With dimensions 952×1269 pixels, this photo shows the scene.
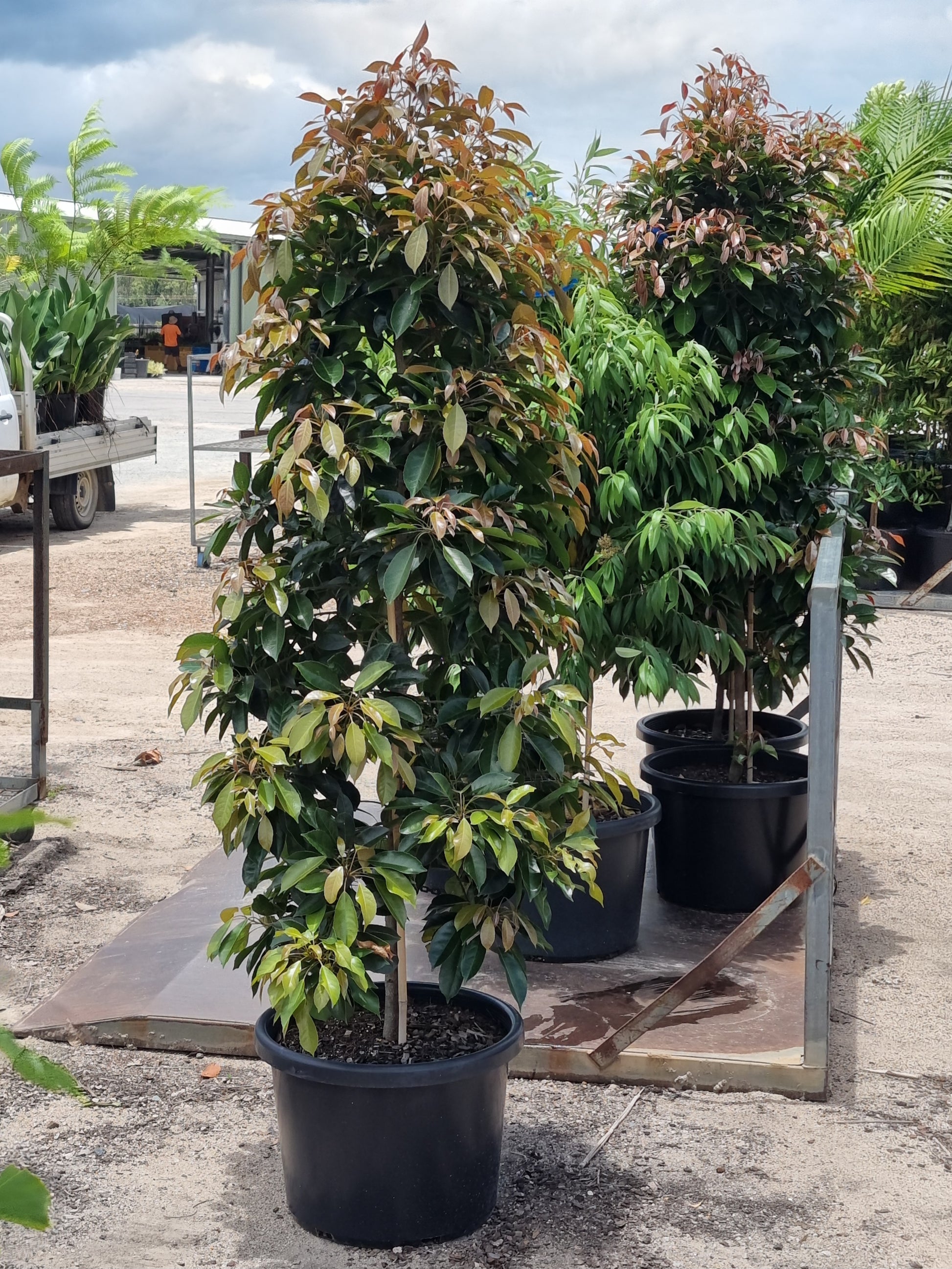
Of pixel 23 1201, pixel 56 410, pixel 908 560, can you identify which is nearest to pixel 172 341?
pixel 56 410

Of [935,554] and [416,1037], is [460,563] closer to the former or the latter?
[416,1037]

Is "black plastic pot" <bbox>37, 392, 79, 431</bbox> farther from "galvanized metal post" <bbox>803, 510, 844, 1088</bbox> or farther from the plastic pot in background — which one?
"galvanized metal post" <bbox>803, 510, 844, 1088</bbox>

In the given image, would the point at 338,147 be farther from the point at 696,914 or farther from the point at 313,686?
the point at 696,914

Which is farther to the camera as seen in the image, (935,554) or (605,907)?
(935,554)

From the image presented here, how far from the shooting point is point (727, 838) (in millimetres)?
4500

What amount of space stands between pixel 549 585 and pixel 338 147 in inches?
38.8

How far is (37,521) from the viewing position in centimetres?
551

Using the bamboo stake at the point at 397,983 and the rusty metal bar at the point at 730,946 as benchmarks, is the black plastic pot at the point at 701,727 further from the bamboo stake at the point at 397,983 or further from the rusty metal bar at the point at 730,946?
the bamboo stake at the point at 397,983

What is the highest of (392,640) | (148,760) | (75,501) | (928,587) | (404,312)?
(404,312)

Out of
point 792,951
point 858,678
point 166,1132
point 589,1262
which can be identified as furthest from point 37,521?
point 858,678

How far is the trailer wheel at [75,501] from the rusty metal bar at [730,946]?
1060 centimetres

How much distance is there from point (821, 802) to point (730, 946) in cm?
42

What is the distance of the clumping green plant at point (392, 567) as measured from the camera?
8.64 ft

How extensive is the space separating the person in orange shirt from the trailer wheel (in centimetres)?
2606
